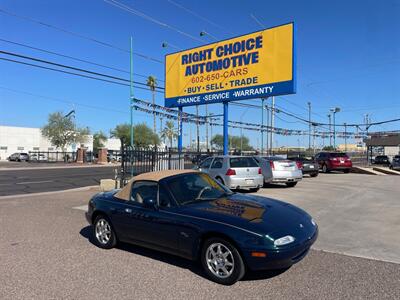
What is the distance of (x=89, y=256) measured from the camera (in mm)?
6387

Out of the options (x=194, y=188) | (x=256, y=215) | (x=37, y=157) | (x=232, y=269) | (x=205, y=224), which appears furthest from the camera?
(x=37, y=157)

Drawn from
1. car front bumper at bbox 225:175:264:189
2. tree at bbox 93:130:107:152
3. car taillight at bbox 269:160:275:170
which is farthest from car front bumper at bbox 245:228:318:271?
tree at bbox 93:130:107:152

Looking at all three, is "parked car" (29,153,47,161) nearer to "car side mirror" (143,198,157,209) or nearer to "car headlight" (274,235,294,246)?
"car side mirror" (143,198,157,209)

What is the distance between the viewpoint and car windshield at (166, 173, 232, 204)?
6109mm

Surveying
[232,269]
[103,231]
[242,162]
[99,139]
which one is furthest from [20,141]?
[232,269]

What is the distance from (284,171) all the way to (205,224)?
472 inches

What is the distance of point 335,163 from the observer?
27438 mm

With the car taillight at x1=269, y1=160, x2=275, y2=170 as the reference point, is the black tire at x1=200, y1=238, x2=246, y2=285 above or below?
below

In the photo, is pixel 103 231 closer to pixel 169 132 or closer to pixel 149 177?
pixel 149 177

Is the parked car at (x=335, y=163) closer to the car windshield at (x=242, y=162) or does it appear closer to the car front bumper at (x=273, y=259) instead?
the car windshield at (x=242, y=162)

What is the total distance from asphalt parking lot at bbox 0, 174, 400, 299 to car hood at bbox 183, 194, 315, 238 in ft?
2.19

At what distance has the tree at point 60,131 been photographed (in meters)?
67.0

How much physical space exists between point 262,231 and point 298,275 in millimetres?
915

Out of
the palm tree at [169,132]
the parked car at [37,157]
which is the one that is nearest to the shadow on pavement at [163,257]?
the parked car at [37,157]
